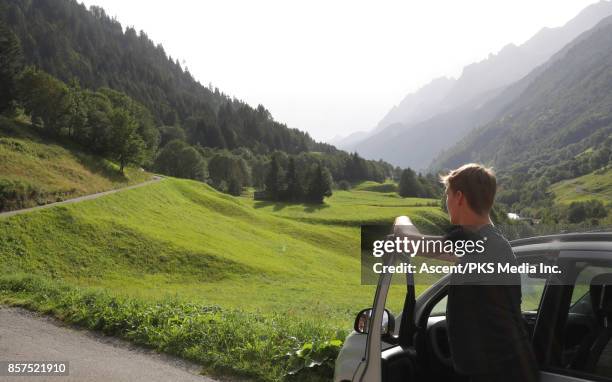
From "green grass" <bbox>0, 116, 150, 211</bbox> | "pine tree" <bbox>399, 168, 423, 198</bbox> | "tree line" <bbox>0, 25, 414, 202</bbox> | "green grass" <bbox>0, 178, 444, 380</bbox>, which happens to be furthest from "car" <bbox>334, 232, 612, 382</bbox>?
"pine tree" <bbox>399, 168, 423, 198</bbox>

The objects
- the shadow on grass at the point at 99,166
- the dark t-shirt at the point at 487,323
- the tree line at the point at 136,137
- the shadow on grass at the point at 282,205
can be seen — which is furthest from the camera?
the shadow on grass at the point at 282,205

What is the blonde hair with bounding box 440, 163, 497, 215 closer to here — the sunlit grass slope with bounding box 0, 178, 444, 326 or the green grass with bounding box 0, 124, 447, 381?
the green grass with bounding box 0, 124, 447, 381

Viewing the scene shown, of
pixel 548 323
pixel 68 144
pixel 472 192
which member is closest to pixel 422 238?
pixel 472 192

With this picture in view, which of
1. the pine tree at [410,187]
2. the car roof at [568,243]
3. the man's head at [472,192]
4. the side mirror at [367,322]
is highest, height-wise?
the pine tree at [410,187]

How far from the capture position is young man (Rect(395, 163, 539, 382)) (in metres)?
2.95

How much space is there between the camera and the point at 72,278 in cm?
3384

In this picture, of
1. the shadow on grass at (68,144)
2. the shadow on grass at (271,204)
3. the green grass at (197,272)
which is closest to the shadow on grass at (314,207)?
the green grass at (197,272)

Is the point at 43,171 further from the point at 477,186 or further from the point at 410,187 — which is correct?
the point at 410,187

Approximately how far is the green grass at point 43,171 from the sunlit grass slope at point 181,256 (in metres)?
5.00

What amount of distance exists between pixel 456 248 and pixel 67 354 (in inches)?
370

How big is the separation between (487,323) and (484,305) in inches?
4.4

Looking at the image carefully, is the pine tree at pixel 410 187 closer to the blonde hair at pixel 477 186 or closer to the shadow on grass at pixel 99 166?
the shadow on grass at pixel 99 166

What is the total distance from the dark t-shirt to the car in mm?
429

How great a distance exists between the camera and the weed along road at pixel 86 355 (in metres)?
8.51
